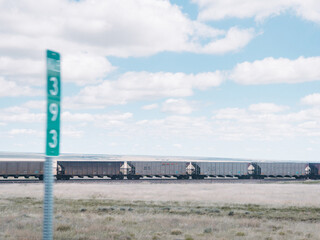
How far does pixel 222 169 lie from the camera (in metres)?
60.8

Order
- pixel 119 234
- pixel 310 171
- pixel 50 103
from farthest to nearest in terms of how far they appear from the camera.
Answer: pixel 310 171 → pixel 119 234 → pixel 50 103

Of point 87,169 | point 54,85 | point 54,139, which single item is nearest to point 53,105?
point 54,85

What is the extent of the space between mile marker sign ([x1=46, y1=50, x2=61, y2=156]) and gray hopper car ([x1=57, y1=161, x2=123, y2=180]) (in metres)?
46.4

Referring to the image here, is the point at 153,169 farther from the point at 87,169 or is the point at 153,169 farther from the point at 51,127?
the point at 51,127

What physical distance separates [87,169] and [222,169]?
2245cm

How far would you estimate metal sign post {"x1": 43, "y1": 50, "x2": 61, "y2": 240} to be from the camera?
5918mm

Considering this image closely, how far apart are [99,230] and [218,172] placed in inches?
1920

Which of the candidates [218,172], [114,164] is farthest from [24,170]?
[218,172]

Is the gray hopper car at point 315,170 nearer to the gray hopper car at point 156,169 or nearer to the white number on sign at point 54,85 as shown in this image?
the gray hopper car at point 156,169

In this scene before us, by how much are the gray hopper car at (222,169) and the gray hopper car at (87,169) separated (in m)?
13.3

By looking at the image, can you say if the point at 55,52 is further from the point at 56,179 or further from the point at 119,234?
the point at 56,179

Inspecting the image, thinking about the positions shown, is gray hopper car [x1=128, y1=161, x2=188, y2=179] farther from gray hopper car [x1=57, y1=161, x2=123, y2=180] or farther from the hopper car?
gray hopper car [x1=57, y1=161, x2=123, y2=180]

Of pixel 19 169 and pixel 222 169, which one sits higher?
pixel 19 169

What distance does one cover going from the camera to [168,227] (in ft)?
48.5
